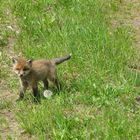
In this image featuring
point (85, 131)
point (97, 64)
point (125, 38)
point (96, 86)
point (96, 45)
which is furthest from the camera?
point (125, 38)

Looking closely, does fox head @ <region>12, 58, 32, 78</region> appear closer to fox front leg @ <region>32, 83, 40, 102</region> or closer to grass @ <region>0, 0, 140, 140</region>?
fox front leg @ <region>32, 83, 40, 102</region>

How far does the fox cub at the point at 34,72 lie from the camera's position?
8727mm

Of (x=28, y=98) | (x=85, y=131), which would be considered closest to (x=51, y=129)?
(x=85, y=131)

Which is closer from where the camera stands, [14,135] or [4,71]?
[14,135]

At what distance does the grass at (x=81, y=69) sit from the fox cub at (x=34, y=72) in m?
0.25

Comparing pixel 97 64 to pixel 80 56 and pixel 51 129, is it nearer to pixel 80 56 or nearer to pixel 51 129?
pixel 80 56

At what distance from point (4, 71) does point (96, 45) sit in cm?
204

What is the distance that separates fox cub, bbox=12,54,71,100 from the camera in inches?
344

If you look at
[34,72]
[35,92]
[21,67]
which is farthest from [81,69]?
[21,67]

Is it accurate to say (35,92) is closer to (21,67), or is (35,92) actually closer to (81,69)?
(21,67)

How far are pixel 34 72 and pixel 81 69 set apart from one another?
1258 mm

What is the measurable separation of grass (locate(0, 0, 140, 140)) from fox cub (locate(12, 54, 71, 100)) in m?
0.25

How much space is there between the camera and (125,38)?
455 inches

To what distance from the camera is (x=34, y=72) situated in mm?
9086
